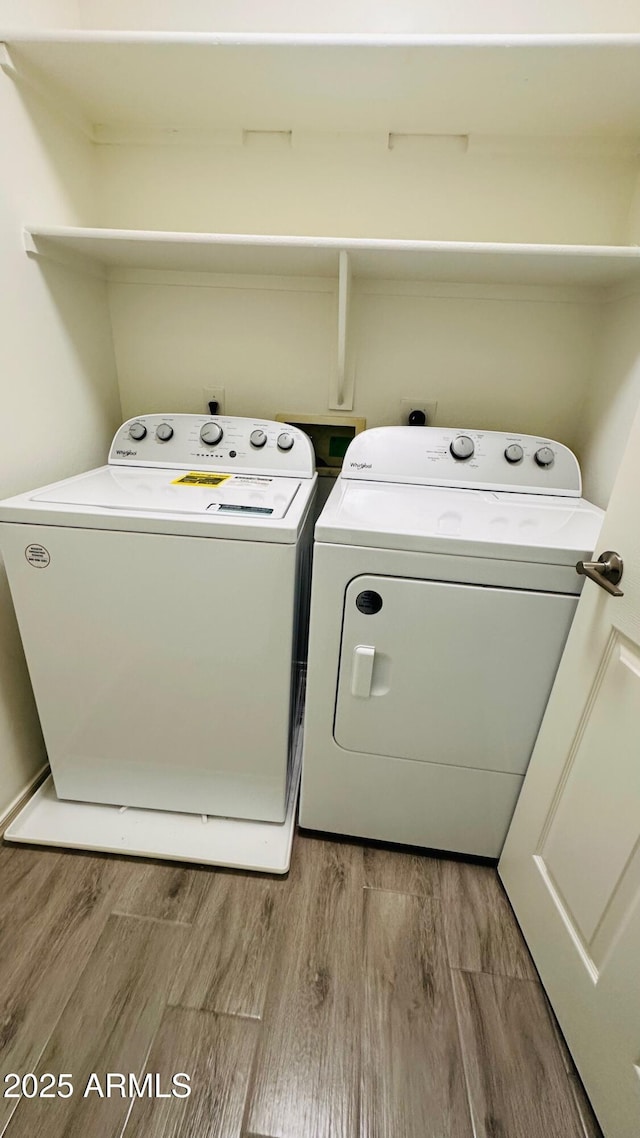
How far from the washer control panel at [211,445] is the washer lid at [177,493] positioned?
0.18 ft

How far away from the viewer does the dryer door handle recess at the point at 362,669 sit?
1.01m

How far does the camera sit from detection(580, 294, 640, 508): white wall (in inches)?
48.8

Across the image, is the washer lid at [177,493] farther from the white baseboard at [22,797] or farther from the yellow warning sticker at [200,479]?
the white baseboard at [22,797]

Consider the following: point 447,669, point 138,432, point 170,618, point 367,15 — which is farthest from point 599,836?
point 367,15

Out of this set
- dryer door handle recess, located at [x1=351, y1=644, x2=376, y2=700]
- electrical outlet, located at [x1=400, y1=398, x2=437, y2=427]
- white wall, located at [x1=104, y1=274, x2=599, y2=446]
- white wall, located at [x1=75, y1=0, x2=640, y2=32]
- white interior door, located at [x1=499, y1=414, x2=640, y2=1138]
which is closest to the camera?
white interior door, located at [x1=499, y1=414, x2=640, y2=1138]

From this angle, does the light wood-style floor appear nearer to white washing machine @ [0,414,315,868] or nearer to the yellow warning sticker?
white washing machine @ [0,414,315,868]

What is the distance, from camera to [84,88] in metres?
1.19

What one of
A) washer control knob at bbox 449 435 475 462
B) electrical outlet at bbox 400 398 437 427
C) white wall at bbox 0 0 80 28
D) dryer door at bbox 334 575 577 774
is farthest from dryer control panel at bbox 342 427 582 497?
white wall at bbox 0 0 80 28

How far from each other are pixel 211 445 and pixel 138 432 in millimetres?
240

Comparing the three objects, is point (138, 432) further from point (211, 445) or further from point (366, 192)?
point (366, 192)

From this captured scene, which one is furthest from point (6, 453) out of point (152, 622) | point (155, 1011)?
point (155, 1011)

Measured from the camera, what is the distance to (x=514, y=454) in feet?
4.45

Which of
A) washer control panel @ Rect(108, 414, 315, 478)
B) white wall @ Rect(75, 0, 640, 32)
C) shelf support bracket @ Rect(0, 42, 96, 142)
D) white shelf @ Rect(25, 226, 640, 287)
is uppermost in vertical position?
white wall @ Rect(75, 0, 640, 32)

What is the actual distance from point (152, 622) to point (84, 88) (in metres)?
1.42
